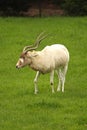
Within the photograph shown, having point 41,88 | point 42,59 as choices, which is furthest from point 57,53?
point 41,88

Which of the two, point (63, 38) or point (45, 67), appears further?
point (63, 38)

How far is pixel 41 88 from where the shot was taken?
17.8 metres

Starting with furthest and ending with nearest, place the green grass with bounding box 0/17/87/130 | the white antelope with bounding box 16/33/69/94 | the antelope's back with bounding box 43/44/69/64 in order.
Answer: the antelope's back with bounding box 43/44/69/64 → the white antelope with bounding box 16/33/69/94 → the green grass with bounding box 0/17/87/130

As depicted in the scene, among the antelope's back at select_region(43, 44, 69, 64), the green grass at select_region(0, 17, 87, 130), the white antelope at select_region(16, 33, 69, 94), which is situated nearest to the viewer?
the green grass at select_region(0, 17, 87, 130)

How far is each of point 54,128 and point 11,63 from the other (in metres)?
12.0

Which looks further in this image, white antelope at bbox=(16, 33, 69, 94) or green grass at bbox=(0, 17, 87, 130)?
white antelope at bbox=(16, 33, 69, 94)

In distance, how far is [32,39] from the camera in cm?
3000

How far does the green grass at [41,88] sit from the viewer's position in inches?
495

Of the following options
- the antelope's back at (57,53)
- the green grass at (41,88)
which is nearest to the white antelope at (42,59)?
the antelope's back at (57,53)

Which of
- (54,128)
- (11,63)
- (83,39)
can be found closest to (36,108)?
(54,128)

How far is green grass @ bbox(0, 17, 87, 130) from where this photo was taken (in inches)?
495

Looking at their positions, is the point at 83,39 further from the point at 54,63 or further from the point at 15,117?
the point at 15,117

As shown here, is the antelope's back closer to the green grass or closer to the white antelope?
the white antelope

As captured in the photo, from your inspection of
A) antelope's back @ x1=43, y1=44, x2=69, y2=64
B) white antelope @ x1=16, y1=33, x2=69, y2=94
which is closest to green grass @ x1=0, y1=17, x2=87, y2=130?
white antelope @ x1=16, y1=33, x2=69, y2=94
